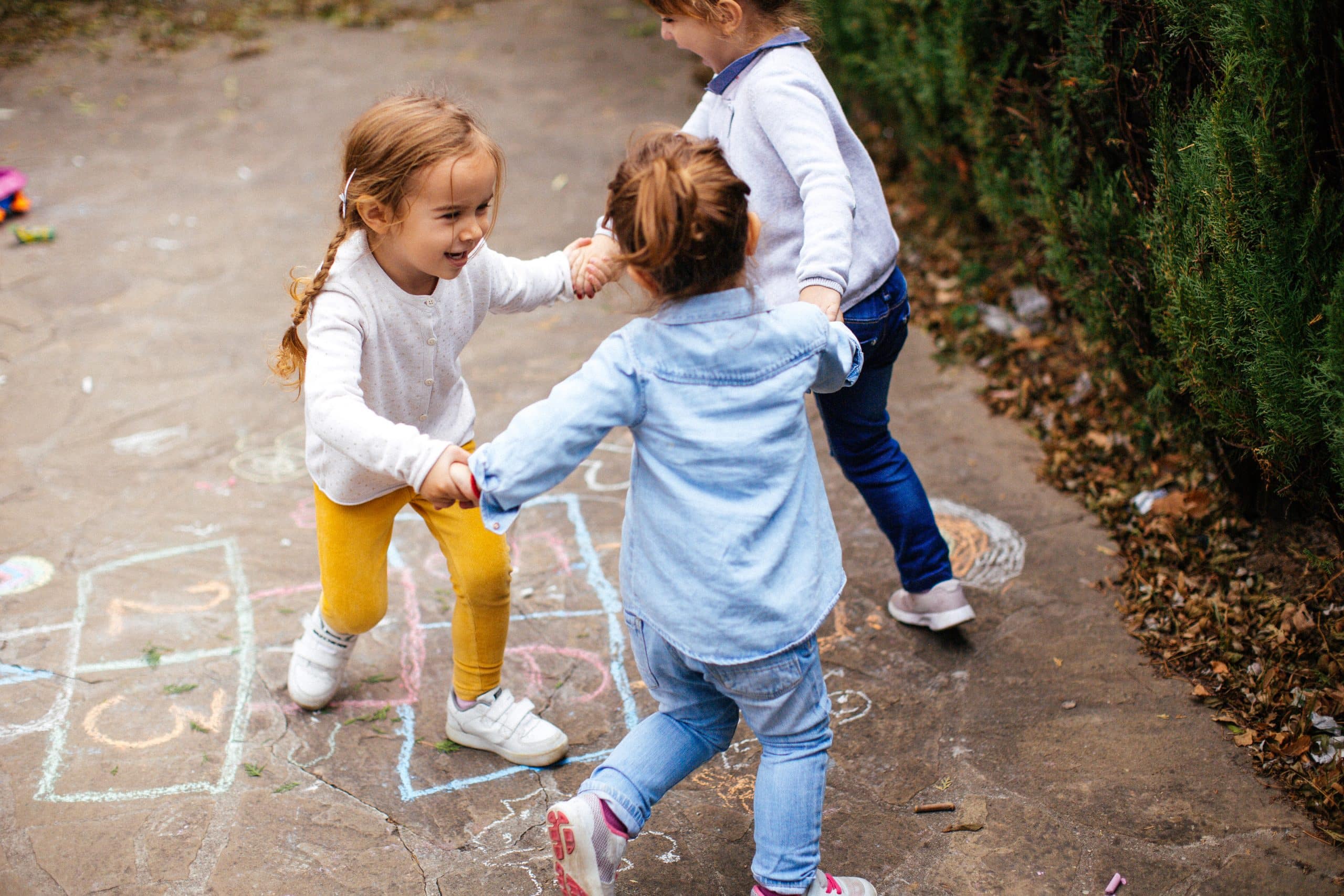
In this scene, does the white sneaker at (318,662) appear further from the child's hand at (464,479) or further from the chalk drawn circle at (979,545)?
the chalk drawn circle at (979,545)

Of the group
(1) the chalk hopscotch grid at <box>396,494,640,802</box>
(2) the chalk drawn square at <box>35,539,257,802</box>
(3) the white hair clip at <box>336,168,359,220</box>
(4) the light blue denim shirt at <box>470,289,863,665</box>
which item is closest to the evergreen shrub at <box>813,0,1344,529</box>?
(4) the light blue denim shirt at <box>470,289,863,665</box>

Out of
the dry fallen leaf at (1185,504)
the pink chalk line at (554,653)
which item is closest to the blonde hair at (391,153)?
the pink chalk line at (554,653)

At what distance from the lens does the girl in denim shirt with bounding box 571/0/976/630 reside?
2180 mm

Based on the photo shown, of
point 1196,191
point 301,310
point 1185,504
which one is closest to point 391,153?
point 301,310

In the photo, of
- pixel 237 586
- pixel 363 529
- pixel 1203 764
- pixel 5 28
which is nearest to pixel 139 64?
pixel 5 28

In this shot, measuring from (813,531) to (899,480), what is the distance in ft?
2.78

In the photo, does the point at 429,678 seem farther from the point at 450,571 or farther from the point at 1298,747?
the point at 1298,747

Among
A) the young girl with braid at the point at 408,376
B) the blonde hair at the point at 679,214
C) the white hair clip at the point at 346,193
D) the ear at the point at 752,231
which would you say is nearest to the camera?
the blonde hair at the point at 679,214

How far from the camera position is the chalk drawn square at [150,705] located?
92.2 inches

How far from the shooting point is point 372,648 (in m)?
2.80

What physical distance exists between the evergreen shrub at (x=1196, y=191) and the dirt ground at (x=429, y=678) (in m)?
0.57

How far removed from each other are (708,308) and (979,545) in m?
1.72

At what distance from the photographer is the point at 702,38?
2.30m

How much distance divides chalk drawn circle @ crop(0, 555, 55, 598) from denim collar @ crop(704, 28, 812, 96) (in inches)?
87.3
